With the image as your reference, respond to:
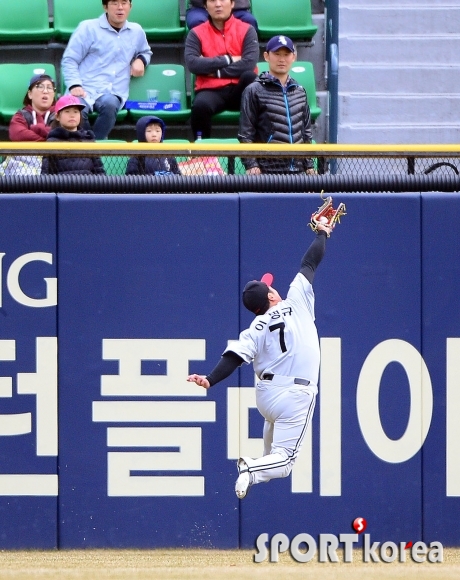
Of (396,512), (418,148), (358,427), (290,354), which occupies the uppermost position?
(418,148)

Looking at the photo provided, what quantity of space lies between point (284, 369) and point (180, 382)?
116 centimetres

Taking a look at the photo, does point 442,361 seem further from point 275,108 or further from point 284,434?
point 275,108

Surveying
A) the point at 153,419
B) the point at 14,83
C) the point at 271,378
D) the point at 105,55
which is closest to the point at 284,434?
the point at 271,378

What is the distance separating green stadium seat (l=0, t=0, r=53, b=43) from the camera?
10.4 metres

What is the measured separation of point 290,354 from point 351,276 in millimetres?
1166

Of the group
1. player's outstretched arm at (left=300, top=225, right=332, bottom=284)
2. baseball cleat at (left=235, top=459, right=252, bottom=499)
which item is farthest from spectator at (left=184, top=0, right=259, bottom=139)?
baseball cleat at (left=235, top=459, right=252, bottom=499)

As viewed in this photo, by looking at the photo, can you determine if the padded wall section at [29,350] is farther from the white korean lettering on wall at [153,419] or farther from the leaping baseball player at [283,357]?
the leaping baseball player at [283,357]

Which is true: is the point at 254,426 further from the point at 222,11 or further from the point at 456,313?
the point at 222,11

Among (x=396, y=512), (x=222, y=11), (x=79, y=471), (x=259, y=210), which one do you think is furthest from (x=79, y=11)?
(x=396, y=512)

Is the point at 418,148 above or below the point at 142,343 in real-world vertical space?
above

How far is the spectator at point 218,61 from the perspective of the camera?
9.29m

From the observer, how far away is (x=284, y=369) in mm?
6309

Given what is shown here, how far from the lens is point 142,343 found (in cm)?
724

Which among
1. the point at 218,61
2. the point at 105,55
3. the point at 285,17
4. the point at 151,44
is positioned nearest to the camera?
the point at 218,61
